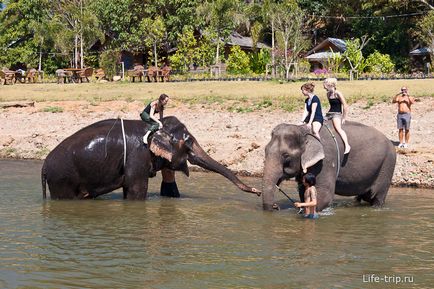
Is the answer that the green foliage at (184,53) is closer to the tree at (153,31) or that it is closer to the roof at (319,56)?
the tree at (153,31)

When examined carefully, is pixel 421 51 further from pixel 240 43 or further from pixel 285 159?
pixel 285 159

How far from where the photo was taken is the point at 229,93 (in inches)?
1330

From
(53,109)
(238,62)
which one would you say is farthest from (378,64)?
(53,109)

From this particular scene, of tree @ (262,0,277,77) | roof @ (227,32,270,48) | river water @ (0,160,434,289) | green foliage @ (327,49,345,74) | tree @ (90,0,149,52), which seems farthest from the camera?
roof @ (227,32,270,48)

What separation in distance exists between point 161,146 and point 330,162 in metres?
3.37

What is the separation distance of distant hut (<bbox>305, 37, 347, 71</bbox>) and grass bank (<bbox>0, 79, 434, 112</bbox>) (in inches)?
1117

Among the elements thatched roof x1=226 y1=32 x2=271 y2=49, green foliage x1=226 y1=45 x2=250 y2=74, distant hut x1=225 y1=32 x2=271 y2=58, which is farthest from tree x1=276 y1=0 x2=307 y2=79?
thatched roof x1=226 y1=32 x2=271 y2=49

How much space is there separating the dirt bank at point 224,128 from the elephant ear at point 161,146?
17.1 feet

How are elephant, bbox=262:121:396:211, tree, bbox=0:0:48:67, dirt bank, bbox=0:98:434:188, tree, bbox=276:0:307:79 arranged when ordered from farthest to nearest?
tree, bbox=0:0:48:67, tree, bbox=276:0:307:79, dirt bank, bbox=0:98:434:188, elephant, bbox=262:121:396:211

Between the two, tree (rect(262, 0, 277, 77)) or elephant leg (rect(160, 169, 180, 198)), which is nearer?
elephant leg (rect(160, 169, 180, 198))

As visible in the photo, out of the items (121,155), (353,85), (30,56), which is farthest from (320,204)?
(30,56)

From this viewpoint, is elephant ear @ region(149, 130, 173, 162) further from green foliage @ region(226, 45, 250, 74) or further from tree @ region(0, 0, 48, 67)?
tree @ region(0, 0, 48, 67)

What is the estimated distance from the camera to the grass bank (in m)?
29.3

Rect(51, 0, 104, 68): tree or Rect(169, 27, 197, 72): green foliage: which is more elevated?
Rect(51, 0, 104, 68): tree
